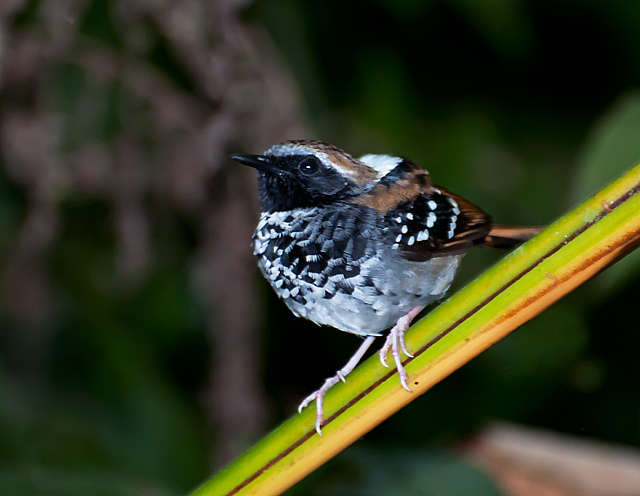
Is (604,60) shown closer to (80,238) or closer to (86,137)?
(86,137)

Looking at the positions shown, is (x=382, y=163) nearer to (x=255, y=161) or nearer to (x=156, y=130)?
(x=255, y=161)

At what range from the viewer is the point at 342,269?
64.5 inches

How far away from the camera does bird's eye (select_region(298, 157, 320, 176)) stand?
5.48 feet

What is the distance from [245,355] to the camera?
291cm

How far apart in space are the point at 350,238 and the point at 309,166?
0.23 metres

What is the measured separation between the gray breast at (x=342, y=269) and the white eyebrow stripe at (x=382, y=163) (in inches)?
8.4

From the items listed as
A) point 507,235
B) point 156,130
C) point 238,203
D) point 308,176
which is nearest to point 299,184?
point 308,176

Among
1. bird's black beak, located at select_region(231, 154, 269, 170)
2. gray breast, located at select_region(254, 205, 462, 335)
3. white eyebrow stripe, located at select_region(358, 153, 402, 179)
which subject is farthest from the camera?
white eyebrow stripe, located at select_region(358, 153, 402, 179)

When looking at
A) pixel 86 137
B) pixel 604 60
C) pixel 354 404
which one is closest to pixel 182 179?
pixel 86 137

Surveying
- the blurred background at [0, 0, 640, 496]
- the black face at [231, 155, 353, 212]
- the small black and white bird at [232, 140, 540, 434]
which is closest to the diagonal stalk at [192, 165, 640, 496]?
the small black and white bird at [232, 140, 540, 434]

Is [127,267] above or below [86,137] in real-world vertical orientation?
below

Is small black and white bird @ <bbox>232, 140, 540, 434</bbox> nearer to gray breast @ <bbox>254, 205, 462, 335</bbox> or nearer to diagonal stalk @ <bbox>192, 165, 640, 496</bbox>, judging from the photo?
gray breast @ <bbox>254, 205, 462, 335</bbox>

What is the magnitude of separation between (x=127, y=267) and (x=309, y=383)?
1.41 m

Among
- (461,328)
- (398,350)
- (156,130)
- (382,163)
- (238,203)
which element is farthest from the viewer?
(156,130)
